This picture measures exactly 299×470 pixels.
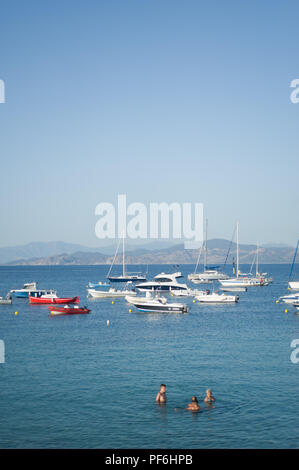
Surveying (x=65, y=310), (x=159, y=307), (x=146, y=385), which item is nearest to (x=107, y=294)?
(x=65, y=310)

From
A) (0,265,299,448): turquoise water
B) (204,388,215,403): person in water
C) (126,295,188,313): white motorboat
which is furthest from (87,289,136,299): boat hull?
(204,388,215,403): person in water

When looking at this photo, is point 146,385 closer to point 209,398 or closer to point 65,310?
point 209,398

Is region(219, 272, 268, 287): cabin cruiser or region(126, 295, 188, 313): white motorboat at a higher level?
region(126, 295, 188, 313): white motorboat

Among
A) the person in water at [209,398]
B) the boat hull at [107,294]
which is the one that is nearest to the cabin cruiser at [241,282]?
the boat hull at [107,294]

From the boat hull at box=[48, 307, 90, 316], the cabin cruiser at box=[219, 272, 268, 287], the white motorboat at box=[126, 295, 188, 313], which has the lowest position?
the cabin cruiser at box=[219, 272, 268, 287]

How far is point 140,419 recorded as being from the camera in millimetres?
30484

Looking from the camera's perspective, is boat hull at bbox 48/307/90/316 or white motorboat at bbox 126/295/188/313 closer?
white motorboat at bbox 126/295/188/313

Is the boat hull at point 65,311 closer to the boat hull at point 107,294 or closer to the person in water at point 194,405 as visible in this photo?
the boat hull at point 107,294

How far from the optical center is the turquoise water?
91.8ft

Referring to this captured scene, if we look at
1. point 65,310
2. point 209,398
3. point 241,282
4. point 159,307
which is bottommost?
point 241,282

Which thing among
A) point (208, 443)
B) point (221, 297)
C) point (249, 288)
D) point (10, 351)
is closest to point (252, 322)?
point (221, 297)

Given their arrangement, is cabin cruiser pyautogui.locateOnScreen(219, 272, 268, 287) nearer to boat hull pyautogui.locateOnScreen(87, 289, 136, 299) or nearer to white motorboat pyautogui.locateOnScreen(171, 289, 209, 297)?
white motorboat pyautogui.locateOnScreen(171, 289, 209, 297)

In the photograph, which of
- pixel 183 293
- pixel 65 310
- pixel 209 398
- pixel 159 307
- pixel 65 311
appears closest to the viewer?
pixel 209 398

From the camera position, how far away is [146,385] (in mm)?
37781
